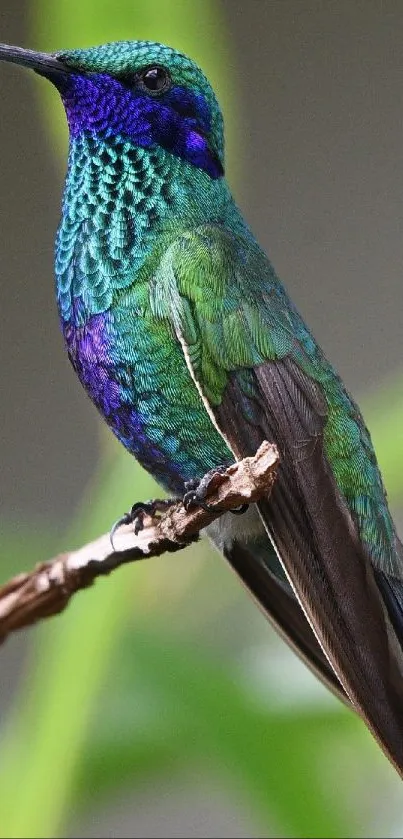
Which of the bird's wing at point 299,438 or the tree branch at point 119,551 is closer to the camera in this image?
the tree branch at point 119,551

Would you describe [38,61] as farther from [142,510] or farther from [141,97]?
[142,510]

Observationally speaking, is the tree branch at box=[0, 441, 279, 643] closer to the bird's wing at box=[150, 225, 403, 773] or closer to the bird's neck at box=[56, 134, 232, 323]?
the bird's wing at box=[150, 225, 403, 773]

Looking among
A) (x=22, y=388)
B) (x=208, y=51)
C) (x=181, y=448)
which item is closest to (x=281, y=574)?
(x=181, y=448)

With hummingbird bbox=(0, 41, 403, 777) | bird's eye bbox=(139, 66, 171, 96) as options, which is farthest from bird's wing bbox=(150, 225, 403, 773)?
bird's eye bbox=(139, 66, 171, 96)

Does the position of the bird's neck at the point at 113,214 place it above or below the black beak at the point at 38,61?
below

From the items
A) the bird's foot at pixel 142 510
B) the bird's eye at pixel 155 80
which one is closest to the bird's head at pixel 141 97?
the bird's eye at pixel 155 80

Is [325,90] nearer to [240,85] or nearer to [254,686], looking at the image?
[240,85]

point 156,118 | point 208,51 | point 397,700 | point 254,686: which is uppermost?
point 208,51

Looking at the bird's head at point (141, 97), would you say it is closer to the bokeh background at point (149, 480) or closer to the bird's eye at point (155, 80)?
the bird's eye at point (155, 80)
